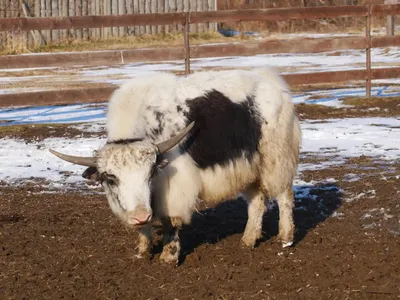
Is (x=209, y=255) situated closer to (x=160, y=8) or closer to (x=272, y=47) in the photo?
(x=272, y=47)

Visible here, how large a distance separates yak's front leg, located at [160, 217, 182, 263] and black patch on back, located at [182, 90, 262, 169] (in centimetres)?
53

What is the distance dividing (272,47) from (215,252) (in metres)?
8.89

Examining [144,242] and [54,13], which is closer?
[144,242]

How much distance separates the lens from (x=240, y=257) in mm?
6867

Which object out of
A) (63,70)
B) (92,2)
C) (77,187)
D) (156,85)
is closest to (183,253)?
(156,85)

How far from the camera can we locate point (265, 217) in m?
8.25

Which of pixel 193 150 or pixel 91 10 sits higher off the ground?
pixel 91 10

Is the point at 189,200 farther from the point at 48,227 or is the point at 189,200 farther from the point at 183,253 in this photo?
the point at 48,227

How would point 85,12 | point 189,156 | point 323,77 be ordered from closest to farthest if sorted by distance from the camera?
point 189,156 < point 323,77 < point 85,12

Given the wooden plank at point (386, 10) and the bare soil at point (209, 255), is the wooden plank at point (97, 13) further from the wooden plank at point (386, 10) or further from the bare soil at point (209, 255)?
the bare soil at point (209, 255)

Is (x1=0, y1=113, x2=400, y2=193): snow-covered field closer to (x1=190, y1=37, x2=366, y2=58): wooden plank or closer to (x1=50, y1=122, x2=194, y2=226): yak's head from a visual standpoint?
(x1=190, y1=37, x2=366, y2=58): wooden plank

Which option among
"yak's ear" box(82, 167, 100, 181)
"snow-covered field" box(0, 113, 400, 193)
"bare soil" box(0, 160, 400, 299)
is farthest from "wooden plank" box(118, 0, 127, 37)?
"yak's ear" box(82, 167, 100, 181)

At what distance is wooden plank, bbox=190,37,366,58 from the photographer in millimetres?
14914

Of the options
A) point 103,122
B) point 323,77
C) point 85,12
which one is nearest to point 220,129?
point 103,122
